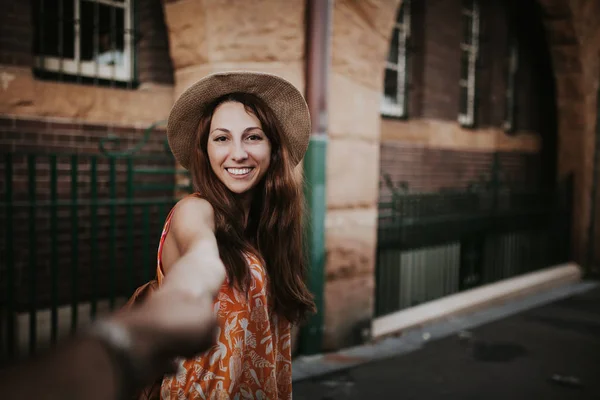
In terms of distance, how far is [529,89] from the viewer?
361 inches

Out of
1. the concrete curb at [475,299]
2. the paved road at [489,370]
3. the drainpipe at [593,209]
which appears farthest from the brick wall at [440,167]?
the paved road at [489,370]

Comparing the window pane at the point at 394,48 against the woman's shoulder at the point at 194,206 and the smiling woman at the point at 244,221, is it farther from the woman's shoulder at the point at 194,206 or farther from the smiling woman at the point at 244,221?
the woman's shoulder at the point at 194,206

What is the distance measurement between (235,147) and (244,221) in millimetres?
288

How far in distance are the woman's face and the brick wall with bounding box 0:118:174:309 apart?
2.02m

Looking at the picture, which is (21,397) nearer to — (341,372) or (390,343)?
(341,372)

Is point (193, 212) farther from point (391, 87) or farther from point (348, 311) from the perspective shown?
point (391, 87)

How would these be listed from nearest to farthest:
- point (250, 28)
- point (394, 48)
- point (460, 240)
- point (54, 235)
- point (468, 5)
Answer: point (54, 235)
point (250, 28)
point (460, 240)
point (394, 48)
point (468, 5)

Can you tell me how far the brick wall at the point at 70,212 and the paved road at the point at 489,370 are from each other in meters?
1.83

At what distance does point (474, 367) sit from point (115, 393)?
3.82 metres

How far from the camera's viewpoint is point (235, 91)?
1645mm

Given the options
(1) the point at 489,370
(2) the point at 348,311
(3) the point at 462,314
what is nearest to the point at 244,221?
(2) the point at 348,311

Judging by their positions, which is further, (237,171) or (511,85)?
(511,85)

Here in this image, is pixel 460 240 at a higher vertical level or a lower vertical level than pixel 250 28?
lower

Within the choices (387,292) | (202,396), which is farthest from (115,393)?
(387,292)
